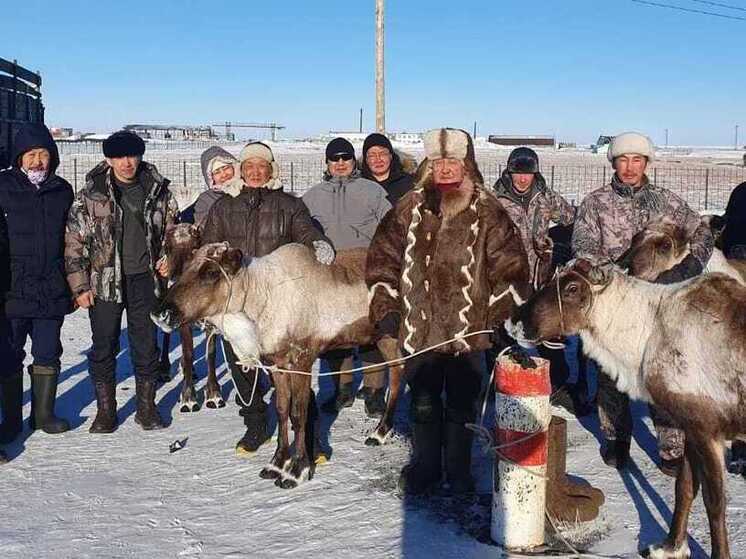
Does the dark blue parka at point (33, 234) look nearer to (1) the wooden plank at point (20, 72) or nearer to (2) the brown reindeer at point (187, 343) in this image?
(2) the brown reindeer at point (187, 343)

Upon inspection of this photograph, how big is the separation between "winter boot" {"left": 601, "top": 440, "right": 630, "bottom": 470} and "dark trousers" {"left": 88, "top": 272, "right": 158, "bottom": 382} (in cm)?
388

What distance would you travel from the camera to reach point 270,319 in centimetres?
543

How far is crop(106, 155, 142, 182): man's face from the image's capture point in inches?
243

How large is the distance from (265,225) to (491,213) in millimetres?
1909

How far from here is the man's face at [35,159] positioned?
6035mm

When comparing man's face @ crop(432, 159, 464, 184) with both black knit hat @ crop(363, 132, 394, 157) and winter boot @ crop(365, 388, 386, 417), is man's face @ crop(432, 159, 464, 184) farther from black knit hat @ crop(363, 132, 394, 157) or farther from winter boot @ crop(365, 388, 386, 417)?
black knit hat @ crop(363, 132, 394, 157)

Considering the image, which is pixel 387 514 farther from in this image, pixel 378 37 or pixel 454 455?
pixel 378 37

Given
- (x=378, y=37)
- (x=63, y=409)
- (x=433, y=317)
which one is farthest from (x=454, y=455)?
(x=378, y=37)

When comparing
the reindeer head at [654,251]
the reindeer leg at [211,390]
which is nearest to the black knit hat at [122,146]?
the reindeer leg at [211,390]

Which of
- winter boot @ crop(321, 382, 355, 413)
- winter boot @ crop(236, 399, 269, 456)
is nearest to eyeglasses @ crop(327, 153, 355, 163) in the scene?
winter boot @ crop(321, 382, 355, 413)

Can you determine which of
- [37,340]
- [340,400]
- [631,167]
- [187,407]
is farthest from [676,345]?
[37,340]

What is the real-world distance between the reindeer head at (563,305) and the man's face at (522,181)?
237cm

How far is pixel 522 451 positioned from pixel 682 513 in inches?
38.3

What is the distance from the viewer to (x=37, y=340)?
20.9ft
